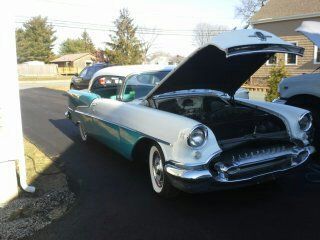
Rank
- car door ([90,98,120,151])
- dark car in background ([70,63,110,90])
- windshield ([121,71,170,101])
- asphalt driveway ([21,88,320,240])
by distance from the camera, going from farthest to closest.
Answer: dark car in background ([70,63,110,90]), windshield ([121,71,170,101]), car door ([90,98,120,151]), asphalt driveway ([21,88,320,240])

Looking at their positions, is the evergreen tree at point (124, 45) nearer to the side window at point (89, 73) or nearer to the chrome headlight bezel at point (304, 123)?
the side window at point (89, 73)

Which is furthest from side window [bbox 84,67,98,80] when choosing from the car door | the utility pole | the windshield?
the utility pole

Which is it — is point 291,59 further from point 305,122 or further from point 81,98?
point 305,122

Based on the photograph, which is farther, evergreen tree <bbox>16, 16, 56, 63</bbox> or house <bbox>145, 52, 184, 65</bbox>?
evergreen tree <bbox>16, 16, 56, 63</bbox>

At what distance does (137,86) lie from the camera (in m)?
5.59

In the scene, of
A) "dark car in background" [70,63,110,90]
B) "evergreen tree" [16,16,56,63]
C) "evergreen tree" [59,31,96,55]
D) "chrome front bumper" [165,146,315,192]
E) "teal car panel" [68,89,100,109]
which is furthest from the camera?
"evergreen tree" [59,31,96,55]

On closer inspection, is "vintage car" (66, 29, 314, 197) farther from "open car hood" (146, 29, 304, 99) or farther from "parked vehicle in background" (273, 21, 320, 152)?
"parked vehicle in background" (273, 21, 320, 152)

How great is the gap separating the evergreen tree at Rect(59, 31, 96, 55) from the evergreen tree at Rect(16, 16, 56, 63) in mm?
16311

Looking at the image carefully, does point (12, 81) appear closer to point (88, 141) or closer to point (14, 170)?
point (14, 170)

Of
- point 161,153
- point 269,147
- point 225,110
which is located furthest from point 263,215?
point 225,110

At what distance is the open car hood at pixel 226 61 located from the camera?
4.05 metres

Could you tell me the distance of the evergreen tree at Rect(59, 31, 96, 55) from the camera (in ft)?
283

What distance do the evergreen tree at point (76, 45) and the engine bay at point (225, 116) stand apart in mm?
82347

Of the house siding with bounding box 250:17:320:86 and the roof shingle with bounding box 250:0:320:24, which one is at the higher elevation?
the roof shingle with bounding box 250:0:320:24
